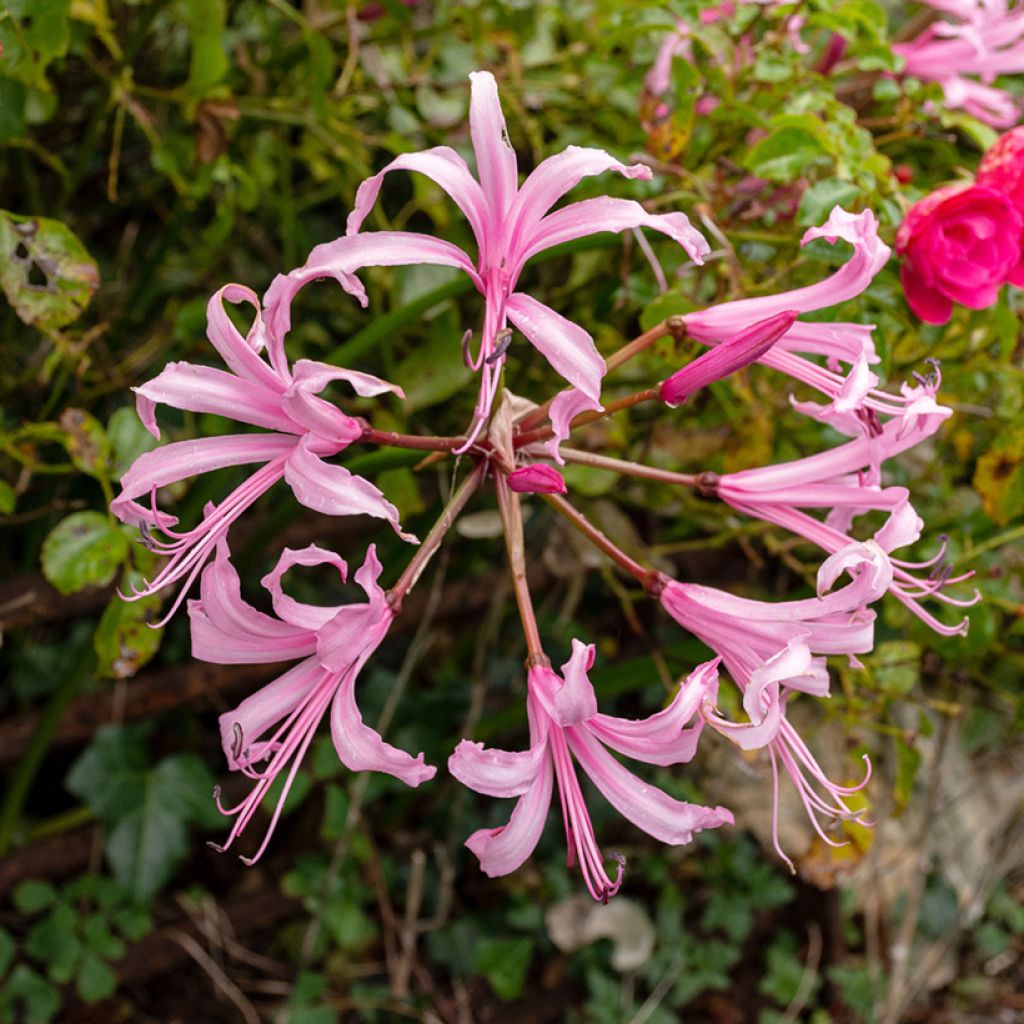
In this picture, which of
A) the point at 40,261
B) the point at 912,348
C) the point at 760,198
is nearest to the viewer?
the point at 40,261

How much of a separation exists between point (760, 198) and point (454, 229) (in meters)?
0.36

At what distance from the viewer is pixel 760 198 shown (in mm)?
1134

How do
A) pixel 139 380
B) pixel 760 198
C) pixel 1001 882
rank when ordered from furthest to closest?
pixel 1001 882 → pixel 139 380 → pixel 760 198

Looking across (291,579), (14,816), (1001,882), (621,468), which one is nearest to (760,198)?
(621,468)

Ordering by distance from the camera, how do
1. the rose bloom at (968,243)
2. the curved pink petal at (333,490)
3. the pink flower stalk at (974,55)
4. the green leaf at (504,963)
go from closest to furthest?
the curved pink petal at (333,490) < the rose bloom at (968,243) < the pink flower stalk at (974,55) < the green leaf at (504,963)

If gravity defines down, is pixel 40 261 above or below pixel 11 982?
above

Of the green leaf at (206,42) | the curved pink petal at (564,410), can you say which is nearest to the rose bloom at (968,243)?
the curved pink petal at (564,410)

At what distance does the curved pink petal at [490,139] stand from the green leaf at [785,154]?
36 centimetres

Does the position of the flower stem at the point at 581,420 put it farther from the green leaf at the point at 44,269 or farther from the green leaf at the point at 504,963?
the green leaf at the point at 504,963

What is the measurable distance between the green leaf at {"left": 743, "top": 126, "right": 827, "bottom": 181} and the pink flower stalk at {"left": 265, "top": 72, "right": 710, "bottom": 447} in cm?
29

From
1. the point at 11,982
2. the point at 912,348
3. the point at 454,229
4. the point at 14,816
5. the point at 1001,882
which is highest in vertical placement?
the point at 454,229

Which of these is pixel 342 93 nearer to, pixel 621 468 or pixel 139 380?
pixel 139 380

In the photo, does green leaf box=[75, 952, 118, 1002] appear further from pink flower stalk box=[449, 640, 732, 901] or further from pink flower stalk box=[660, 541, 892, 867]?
pink flower stalk box=[660, 541, 892, 867]

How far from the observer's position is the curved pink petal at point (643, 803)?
725 millimetres
